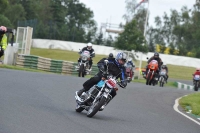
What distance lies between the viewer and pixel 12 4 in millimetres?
91500

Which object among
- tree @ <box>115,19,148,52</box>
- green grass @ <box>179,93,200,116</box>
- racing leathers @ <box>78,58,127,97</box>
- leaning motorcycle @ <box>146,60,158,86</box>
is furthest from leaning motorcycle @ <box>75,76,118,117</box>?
tree @ <box>115,19,148,52</box>

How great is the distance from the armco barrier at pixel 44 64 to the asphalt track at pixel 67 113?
1290 centimetres

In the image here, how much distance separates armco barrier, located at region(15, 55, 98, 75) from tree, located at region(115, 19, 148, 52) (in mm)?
18227

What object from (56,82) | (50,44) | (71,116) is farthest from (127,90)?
(50,44)

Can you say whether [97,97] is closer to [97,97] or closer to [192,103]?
[97,97]

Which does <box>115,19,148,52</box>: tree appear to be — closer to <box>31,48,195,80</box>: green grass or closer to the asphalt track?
<box>31,48,195,80</box>: green grass

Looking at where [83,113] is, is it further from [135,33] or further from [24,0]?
[24,0]

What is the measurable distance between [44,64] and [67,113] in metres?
22.3

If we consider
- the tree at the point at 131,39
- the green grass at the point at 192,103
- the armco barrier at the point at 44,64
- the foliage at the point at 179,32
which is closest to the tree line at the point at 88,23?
the foliage at the point at 179,32

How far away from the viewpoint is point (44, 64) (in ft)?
114

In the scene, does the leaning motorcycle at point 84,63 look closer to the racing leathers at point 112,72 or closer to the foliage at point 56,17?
the racing leathers at point 112,72

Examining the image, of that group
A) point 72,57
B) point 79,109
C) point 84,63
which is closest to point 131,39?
point 72,57

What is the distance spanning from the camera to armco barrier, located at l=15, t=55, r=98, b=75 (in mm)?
33312

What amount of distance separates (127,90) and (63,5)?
86.2 metres
